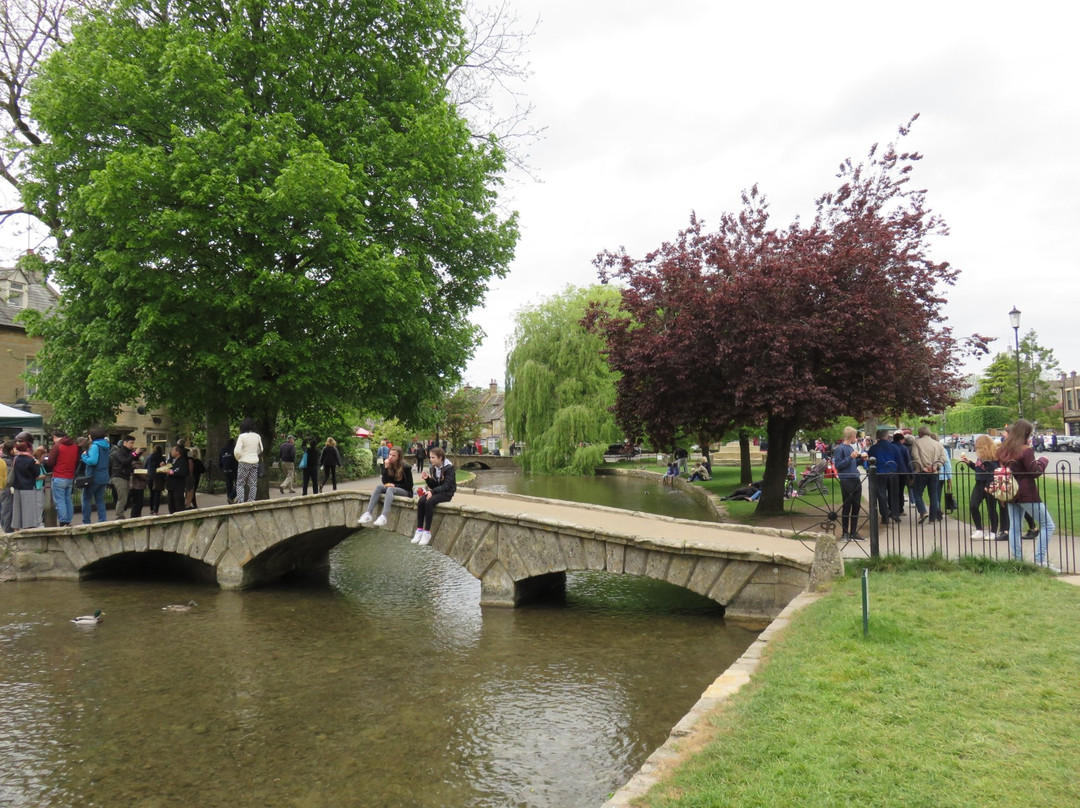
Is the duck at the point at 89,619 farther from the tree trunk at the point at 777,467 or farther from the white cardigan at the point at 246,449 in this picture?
the tree trunk at the point at 777,467

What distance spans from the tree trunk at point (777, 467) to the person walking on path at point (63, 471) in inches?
571

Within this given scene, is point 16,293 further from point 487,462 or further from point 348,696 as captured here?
point 487,462

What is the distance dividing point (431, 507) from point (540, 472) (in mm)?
27652

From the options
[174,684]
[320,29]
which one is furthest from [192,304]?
[174,684]

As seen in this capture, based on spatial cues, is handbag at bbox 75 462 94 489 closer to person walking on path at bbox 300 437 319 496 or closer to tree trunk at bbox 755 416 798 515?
person walking on path at bbox 300 437 319 496

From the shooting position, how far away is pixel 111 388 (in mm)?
14188

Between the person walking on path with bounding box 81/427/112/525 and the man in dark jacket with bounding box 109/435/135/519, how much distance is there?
0.46 m

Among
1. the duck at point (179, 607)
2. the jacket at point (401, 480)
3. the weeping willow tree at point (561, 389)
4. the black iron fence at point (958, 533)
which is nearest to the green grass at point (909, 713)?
the black iron fence at point (958, 533)

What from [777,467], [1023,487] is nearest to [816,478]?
[777,467]

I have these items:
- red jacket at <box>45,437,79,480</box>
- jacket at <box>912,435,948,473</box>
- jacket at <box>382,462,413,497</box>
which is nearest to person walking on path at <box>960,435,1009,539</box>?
jacket at <box>912,435,948,473</box>

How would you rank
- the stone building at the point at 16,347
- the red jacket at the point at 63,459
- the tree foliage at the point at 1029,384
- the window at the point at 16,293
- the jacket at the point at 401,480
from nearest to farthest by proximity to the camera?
the jacket at the point at 401,480, the red jacket at the point at 63,459, the stone building at the point at 16,347, the window at the point at 16,293, the tree foliage at the point at 1029,384

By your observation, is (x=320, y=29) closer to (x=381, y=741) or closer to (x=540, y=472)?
(x=381, y=741)

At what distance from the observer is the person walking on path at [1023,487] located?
8.77 metres

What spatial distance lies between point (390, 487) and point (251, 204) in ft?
19.5
